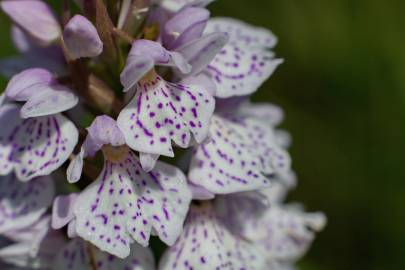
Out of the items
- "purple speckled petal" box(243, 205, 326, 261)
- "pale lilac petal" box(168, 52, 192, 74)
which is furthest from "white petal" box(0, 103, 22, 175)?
"purple speckled petal" box(243, 205, 326, 261)

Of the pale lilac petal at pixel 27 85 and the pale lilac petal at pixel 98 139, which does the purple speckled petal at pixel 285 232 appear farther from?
the pale lilac petal at pixel 27 85

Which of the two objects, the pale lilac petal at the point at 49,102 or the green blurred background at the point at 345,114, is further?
the green blurred background at the point at 345,114

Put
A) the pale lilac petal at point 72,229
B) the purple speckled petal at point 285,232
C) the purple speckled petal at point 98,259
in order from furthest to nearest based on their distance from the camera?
the purple speckled petal at point 285,232
the purple speckled petal at point 98,259
the pale lilac petal at point 72,229

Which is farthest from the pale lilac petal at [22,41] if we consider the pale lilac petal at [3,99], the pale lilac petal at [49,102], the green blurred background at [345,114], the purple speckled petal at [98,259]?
the green blurred background at [345,114]

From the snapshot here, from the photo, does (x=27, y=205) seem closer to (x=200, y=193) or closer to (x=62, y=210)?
(x=62, y=210)

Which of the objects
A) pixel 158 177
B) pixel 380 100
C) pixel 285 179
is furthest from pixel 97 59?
pixel 380 100

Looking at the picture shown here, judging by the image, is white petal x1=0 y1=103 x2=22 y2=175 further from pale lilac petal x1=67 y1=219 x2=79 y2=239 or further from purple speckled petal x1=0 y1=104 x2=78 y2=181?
pale lilac petal x1=67 y1=219 x2=79 y2=239
